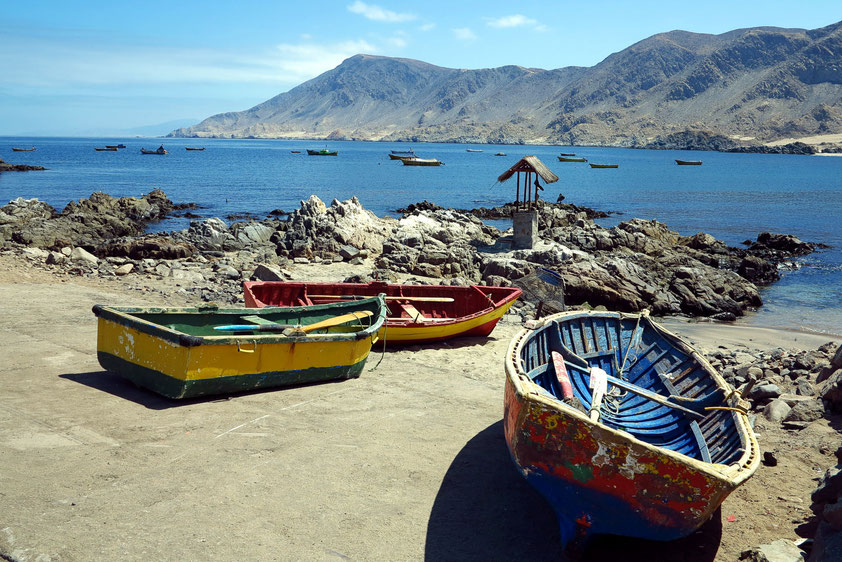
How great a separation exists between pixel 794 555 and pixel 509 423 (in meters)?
2.51

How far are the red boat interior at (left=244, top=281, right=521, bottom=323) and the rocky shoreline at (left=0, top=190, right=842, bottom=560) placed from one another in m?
2.24

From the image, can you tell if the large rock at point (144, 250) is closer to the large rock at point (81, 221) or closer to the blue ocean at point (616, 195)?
the large rock at point (81, 221)

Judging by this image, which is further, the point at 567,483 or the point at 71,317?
the point at 71,317

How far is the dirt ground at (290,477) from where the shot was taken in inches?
213

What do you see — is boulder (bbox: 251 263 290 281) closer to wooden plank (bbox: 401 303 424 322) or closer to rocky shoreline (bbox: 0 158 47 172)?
wooden plank (bbox: 401 303 424 322)

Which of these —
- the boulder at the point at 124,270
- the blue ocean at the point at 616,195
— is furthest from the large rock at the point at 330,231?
the blue ocean at the point at 616,195

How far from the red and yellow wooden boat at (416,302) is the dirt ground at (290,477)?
180 cm

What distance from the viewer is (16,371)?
28.4ft

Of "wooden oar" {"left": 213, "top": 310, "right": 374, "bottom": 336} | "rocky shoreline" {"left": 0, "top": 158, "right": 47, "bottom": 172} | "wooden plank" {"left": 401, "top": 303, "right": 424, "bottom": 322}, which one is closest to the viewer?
"wooden oar" {"left": 213, "top": 310, "right": 374, "bottom": 336}

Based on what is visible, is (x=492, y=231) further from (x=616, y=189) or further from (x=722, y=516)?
(x=616, y=189)

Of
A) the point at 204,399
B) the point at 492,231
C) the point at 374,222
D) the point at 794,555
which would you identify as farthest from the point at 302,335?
the point at 492,231

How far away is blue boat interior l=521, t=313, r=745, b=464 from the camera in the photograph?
6.54 metres

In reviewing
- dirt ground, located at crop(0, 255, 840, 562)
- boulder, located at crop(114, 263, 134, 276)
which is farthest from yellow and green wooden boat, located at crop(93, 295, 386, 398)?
boulder, located at crop(114, 263, 134, 276)

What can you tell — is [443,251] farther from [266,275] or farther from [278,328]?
[278,328]
